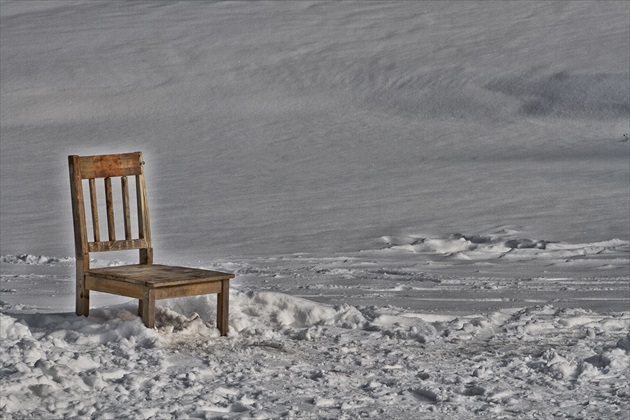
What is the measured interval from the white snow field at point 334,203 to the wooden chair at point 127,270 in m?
0.17

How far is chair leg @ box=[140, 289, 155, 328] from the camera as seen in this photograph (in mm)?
6031

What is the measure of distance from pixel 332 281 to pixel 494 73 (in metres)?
11.4

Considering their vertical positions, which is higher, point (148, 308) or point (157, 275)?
point (157, 275)

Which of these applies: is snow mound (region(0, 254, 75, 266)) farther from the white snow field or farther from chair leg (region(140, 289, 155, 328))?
chair leg (region(140, 289, 155, 328))

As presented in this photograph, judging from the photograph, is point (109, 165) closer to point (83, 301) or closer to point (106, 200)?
point (106, 200)

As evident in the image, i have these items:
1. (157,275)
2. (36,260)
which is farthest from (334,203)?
(157,275)

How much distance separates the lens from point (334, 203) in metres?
12.3

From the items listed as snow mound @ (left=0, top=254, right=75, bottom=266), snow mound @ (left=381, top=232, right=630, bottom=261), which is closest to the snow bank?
snow mound @ (left=381, top=232, right=630, bottom=261)

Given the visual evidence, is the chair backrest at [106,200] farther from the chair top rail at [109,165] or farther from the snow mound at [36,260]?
the snow mound at [36,260]

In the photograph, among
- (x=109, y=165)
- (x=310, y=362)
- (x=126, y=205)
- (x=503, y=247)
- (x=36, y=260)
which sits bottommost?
(x=310, y=362)

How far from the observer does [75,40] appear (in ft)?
72.0

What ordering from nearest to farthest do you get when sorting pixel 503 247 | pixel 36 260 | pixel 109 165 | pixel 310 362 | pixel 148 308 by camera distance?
pixel 310 362 < pixel 148 308 < pixel 109 165 < pixel 36 260 < pixel 503 247

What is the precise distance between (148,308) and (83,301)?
526 mm

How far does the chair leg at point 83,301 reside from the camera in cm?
646
